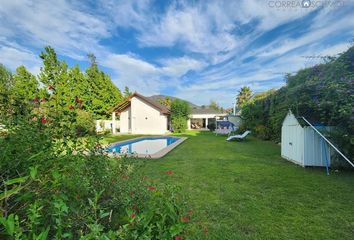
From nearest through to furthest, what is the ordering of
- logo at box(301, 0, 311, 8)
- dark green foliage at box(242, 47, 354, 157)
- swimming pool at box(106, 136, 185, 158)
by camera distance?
dark green foliage at box(242, 47, 354, 157)
logo at box(301, 0, 311, 8)
swimming pool at box(106, 136, 185, 158)

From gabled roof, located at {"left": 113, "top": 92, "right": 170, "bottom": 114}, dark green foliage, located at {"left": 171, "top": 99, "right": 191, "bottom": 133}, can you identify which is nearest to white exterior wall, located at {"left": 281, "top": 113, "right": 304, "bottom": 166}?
gabled roof, located at {"left": 113, "top": 92, "right": 170, "bottom": 114}

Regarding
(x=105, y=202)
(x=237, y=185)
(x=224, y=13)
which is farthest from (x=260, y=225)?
(x=224, y=13)

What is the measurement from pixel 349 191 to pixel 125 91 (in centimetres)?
3828

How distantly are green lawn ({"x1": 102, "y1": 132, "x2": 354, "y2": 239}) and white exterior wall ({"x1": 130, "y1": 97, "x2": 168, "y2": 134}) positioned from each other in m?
18.6

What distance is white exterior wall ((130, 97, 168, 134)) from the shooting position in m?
25.2

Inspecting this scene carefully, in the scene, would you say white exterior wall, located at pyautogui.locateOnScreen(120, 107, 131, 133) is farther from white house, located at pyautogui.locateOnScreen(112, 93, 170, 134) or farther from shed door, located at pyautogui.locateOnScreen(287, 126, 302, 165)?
shed door, located at pyautogui.locateOnScreen(287, 126, 302, 165)

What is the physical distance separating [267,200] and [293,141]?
14.5 ft

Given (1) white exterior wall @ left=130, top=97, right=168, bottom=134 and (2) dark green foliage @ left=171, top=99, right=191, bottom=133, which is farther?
(2) dark green foliage @ left=171, top=99, right=191, bottom=133

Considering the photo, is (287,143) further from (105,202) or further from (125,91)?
(125,91)

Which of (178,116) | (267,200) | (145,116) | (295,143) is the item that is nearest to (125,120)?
(145,116)

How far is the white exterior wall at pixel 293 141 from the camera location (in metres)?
6.84

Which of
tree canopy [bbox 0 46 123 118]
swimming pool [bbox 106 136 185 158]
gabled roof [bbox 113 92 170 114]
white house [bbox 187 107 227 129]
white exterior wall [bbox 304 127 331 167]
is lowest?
swimming pool [bbox 106 136 185 158]

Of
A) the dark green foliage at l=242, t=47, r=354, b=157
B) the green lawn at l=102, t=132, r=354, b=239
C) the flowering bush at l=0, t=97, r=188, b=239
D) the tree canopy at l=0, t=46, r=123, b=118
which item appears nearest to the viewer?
the flowering bush at l=0, t=97, r=188, b=239

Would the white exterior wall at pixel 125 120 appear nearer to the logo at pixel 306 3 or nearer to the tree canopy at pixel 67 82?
the tree canopy at pixel 67 82
